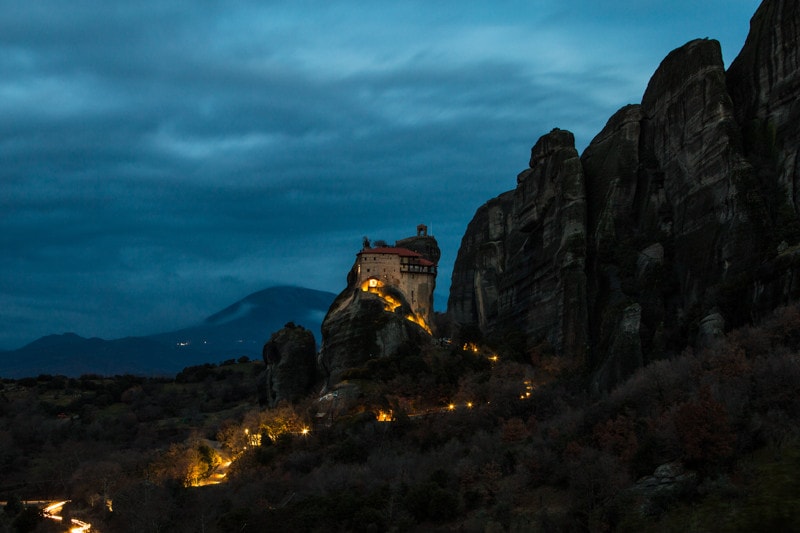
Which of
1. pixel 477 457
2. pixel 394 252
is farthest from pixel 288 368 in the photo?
pixel 477 457

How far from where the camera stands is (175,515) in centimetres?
5569

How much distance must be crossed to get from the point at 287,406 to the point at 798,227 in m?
58.4

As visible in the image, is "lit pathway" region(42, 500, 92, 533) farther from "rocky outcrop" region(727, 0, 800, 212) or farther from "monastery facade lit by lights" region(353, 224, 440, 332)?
"rocky outcrop" region(727, 0, 800, 212)

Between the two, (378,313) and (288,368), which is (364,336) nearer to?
(378,313)

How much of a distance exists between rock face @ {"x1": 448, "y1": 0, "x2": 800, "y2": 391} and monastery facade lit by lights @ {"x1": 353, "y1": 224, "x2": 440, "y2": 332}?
87.0 feet

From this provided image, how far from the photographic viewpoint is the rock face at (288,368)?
9775 cm

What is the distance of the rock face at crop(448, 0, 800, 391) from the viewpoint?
5228 centimetres

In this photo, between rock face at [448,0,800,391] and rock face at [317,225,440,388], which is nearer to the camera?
rock face at [448,0,800,391]

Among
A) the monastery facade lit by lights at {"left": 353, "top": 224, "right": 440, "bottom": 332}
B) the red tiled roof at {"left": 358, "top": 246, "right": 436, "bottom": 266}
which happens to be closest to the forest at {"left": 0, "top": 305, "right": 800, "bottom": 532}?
the monastery facade lit by lights at {"left": 353, "top": 224, "right": 440, "bottom": 332}

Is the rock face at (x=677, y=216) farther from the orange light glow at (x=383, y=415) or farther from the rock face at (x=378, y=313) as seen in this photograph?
the rock face at (x=378, y=313)

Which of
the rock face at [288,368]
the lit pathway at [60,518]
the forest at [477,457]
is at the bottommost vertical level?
the lit pathway at [60,518]

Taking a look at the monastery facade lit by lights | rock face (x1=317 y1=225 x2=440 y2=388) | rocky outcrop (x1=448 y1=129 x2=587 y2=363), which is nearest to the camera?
rocky outcrop (x1=448 y1=129 x2=587 y2=363)

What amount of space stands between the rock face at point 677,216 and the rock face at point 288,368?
1282 inches

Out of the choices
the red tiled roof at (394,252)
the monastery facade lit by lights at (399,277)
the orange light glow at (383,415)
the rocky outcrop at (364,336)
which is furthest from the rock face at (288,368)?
the orange light glow at (383,415)
